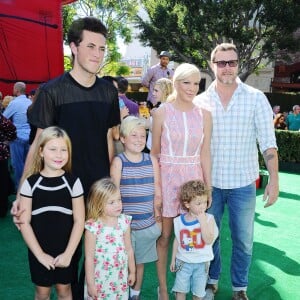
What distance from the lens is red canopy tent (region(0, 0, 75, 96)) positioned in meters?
7.90

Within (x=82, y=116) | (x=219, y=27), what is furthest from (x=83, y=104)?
(x=219, y=27)

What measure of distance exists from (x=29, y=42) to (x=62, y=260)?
6791 millimetres

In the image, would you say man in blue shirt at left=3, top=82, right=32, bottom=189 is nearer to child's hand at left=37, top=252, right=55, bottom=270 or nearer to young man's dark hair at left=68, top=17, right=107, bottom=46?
young man's dark hair at left=68, top=17, right=107, bottom=46

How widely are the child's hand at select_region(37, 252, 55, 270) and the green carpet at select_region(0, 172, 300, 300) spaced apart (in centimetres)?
101

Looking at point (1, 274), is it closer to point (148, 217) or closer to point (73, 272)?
point (73, 272)

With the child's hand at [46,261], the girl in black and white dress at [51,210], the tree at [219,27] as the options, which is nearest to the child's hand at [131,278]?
the girl in black and white dress at [51,210]

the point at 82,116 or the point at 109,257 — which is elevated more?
the point at 82,116

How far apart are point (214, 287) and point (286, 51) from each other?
23094 millimetres

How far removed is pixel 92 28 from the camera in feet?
8.03

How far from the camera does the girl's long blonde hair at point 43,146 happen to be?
7.91 ft

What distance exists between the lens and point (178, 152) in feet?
9.46

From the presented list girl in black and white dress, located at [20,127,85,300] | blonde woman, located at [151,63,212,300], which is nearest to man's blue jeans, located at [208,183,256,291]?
blonde woman, located at [151,63,212,300]

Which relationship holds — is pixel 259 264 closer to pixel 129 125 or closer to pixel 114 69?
pixel 129 125

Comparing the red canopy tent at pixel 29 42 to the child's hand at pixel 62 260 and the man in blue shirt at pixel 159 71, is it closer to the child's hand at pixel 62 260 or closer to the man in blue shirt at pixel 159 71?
the man in blue shirt at pixel 159 71
